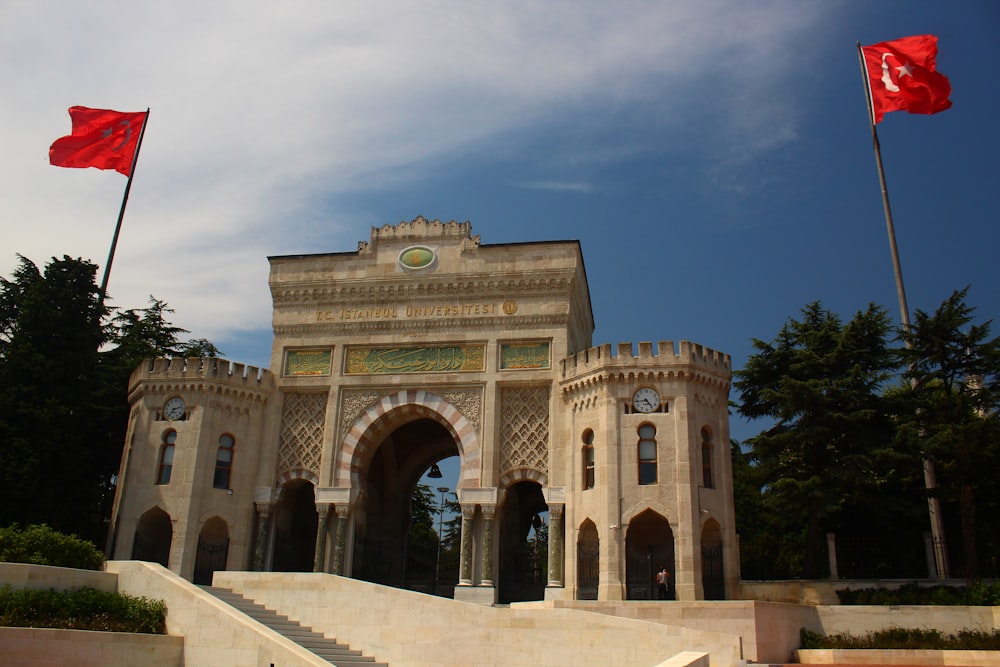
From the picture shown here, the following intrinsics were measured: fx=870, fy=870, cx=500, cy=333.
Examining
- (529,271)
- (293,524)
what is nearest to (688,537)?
(529,271)

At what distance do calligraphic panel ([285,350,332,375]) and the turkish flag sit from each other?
19.6 m

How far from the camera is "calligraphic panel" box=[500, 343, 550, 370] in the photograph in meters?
27.2

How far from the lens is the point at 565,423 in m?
26.2

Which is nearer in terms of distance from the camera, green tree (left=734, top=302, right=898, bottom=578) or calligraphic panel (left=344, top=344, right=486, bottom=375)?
green tree (left=734, top=302, right=898, bottom=578)

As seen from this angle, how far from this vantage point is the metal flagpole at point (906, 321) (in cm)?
2255

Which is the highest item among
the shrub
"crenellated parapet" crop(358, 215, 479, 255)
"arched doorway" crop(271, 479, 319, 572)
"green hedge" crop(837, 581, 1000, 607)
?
"crenellated parapet" crop(358, 215, 479, 255)

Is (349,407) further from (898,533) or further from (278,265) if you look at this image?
(898,533)

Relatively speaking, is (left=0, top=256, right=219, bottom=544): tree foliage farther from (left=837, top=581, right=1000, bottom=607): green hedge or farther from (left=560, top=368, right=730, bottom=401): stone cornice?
(left=837, top=581, right=1000, bottom=607): green hedge

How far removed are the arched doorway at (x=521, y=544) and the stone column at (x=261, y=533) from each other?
7.27 m

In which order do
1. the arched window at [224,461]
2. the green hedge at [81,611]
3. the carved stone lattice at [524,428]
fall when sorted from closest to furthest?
the green hedge at [81,611] < the carved stone lattice at [524,428] < the arched window at [224,461]

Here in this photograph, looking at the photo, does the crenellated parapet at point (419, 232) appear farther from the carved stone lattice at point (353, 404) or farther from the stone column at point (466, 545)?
the stone column at point (466, 545)

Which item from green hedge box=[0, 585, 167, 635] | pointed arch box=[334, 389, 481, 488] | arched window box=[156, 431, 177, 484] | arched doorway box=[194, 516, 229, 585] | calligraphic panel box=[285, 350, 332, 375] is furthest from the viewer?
calligraphic panel box=[285, 350, 332, 375]

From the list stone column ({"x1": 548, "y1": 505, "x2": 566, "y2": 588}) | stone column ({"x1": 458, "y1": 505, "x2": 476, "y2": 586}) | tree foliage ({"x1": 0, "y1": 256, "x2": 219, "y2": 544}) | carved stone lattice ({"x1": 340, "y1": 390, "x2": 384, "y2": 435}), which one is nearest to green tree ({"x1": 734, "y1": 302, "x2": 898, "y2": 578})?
stone column ({"x1": 548, "y1": 505, "x2": 566, "y2": 588})

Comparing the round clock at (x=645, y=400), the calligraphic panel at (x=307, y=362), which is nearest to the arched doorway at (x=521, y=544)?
the round clock at (x=645, y=400)
